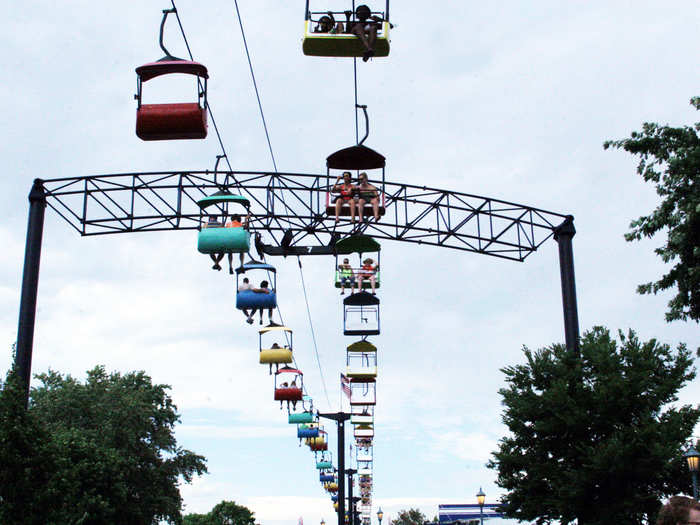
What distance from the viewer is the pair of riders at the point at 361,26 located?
14430mm

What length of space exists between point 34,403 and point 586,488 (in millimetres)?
34774

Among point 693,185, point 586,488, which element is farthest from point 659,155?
point 586,488

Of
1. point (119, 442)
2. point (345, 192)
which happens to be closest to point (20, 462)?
point (345, 192)

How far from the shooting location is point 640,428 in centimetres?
2028

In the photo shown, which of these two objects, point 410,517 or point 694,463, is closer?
point 694,463

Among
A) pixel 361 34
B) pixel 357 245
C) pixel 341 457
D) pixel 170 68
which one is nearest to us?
pixel 170 68

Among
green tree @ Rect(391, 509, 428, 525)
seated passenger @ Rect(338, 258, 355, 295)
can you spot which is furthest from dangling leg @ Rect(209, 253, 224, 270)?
green tree @ Rect(391, 509, 428, 525)

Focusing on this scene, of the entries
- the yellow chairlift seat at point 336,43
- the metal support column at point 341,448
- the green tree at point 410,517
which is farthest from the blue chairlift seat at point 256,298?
the green tree at point 410,517

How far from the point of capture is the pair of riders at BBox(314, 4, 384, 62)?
1443cm

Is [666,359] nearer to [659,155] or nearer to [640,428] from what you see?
[640,428]

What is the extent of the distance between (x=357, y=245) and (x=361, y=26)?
7608mm

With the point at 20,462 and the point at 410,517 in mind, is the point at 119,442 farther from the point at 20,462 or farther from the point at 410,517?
Result: the point at 410,517

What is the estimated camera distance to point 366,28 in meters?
14.6

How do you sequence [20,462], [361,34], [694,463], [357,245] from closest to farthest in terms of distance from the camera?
[361,34], [694,463], [20,462], [357,245]
